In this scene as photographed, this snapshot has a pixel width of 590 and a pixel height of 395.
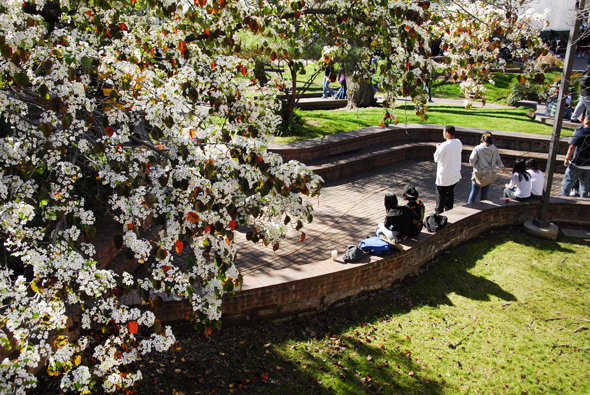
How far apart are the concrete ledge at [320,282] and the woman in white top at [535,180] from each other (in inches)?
76.3

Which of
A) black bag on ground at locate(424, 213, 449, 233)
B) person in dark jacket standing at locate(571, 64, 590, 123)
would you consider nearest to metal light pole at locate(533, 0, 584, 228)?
black bag on ground at locate(424, 213, 449, 233)

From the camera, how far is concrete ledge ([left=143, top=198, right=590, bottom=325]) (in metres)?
5.35

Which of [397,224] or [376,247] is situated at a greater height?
[397,224]

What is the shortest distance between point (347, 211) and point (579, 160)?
16.2 ft

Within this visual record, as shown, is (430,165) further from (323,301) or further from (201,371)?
(201,371)

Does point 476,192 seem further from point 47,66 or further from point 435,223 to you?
point 47,66

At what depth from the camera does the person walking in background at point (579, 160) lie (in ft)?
30.2

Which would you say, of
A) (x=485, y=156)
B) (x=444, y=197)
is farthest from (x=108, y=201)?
(x=485, y=156)

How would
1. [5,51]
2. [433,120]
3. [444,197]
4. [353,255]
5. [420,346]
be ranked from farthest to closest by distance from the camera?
[433,120]
[444,197]
[353,255]
[420,346]
[5,51]

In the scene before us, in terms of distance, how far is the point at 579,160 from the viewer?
30.7 ft

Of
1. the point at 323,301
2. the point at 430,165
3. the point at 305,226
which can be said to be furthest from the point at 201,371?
the point at 430,165

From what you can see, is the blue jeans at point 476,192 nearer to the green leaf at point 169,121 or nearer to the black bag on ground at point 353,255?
the black bag on ground at point 353,255

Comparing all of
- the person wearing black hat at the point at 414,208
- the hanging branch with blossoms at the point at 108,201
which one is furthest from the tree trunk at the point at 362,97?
the hanging branch with blossoms at the point at 108,201

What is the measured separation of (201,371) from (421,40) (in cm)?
449
